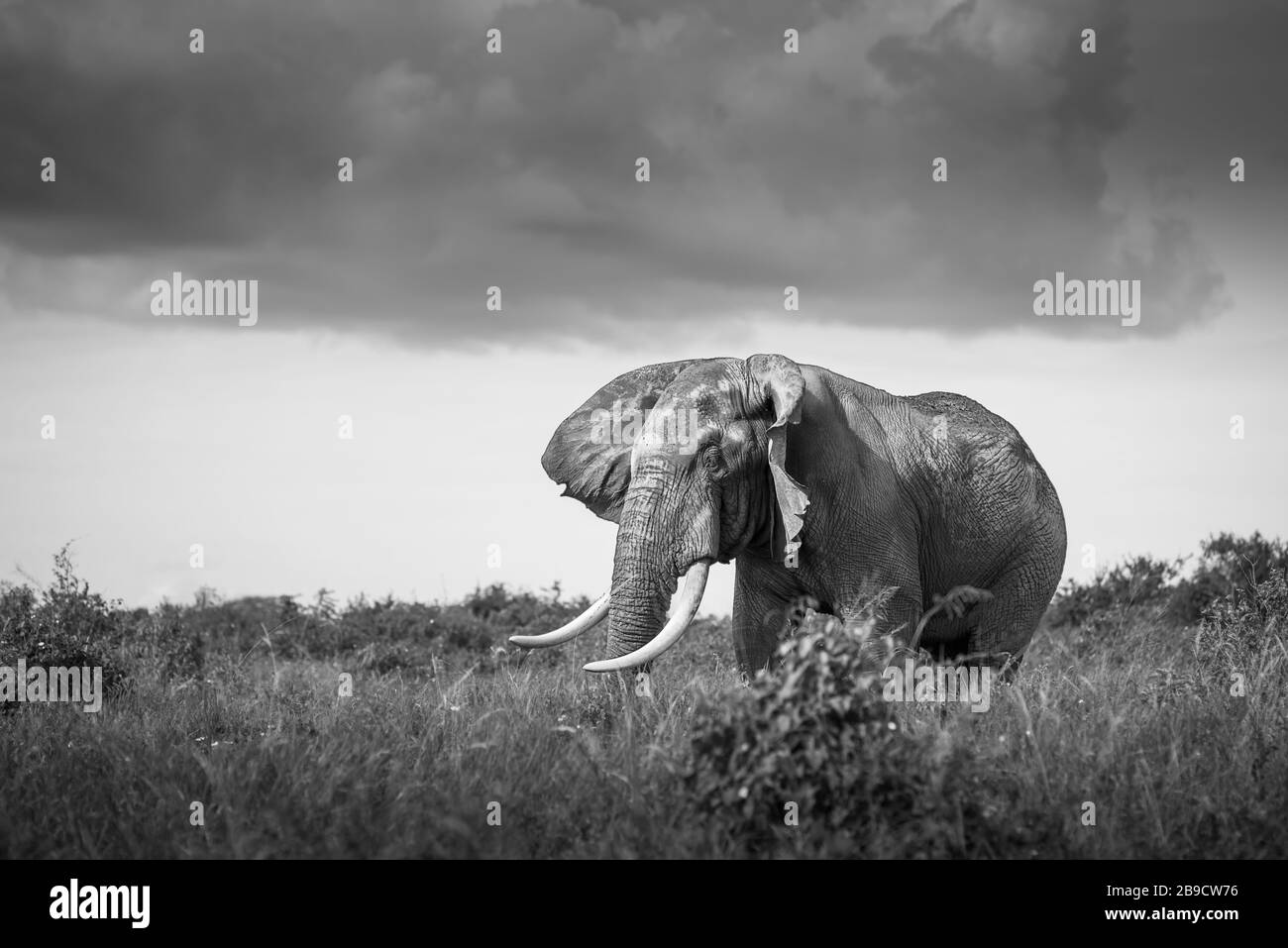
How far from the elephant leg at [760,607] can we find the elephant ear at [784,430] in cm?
50

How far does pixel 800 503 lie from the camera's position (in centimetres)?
964

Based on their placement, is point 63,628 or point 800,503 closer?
point 800,503

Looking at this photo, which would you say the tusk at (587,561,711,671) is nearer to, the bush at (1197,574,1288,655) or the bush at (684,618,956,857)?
the bush at (684,618,956,857)

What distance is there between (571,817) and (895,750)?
5.86 ft

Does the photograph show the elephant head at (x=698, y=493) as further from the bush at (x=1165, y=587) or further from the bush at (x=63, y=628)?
the bush at (x=1165, y=587)

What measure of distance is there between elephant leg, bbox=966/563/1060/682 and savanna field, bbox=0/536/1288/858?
324 mm

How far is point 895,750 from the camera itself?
279 inches

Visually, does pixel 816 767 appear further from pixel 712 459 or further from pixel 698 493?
pixel 712 459

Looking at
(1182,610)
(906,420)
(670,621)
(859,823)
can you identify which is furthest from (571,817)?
(1182,610)

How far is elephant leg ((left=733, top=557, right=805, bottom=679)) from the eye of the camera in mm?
10680

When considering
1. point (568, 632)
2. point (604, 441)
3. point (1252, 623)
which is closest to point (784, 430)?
point (604, 441)

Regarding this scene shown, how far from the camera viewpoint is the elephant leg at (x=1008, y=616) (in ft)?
38.4

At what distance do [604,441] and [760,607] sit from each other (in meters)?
1.82
